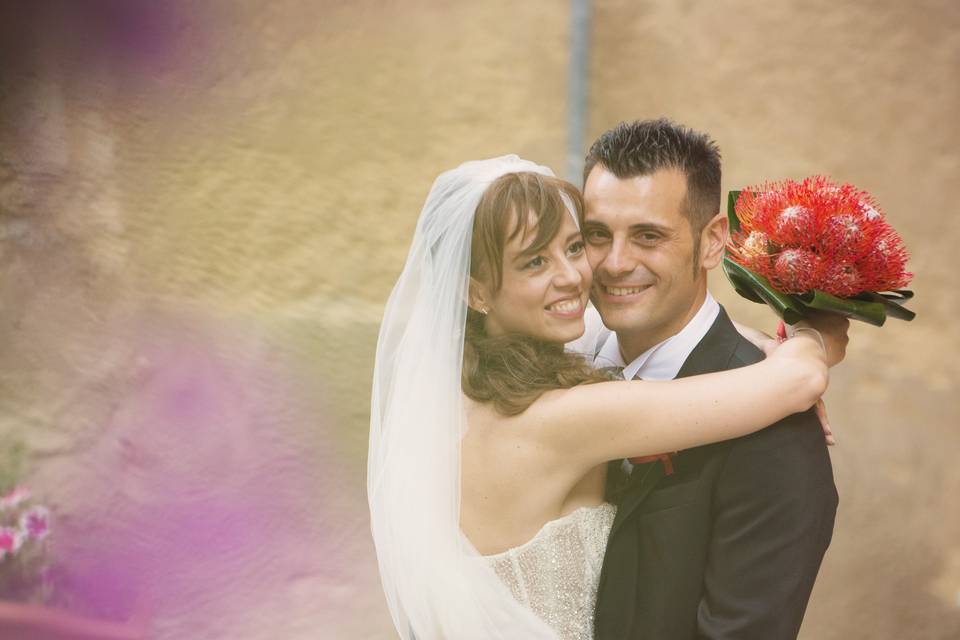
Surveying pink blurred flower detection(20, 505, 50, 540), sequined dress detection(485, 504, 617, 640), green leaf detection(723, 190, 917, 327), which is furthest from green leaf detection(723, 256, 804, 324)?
pink blurred flower detection(20, 505, 50, 540)

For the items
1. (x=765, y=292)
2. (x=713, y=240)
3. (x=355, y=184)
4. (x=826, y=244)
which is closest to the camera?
(x=826, y=244)

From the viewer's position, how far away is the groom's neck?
2418mm

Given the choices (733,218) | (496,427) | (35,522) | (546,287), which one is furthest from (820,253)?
(35,522)

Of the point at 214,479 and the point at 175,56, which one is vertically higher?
the point at 175,56

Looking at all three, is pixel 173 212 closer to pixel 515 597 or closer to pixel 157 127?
pixel 157 127

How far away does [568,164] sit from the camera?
165 inches

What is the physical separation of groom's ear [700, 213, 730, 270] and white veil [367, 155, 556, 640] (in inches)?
17.8

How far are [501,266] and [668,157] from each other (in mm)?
480

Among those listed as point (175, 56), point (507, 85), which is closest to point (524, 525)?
point (507, 85)

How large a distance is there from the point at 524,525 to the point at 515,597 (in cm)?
18

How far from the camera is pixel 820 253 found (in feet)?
6.70

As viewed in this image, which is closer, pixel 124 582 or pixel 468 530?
pixel 468 530

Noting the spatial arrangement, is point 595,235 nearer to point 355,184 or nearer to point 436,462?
point 436,462

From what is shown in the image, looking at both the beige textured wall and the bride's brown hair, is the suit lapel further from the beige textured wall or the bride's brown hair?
the beige textured wall
